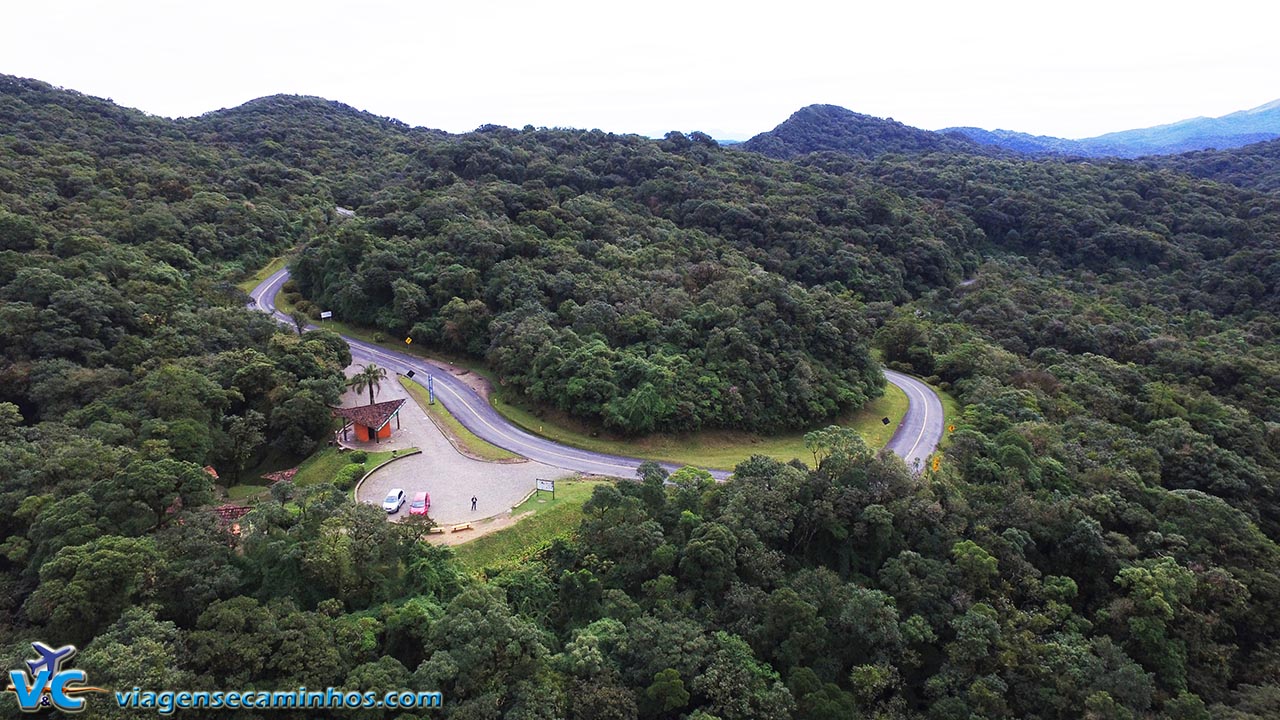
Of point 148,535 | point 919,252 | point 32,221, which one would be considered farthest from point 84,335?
point 919,252

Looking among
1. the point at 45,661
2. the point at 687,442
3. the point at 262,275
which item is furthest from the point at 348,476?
the point at 262,275

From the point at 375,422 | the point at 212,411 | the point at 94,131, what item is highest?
the point at 94,131

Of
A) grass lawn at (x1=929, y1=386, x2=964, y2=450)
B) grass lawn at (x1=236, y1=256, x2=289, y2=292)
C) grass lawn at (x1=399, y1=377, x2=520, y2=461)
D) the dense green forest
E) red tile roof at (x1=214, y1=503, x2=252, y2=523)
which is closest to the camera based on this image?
the dense green forest

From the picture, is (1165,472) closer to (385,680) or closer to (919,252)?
(385,680)

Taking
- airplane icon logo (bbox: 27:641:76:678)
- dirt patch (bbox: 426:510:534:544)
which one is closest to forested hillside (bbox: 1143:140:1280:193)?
dirt patch (bbox: 426:510:534:544)

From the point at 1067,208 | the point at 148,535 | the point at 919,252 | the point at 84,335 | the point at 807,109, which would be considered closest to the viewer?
the point at 148,535

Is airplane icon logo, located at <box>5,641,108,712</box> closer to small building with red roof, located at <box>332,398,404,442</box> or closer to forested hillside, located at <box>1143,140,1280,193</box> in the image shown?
small building with red roof, located at <box>332,398,404,442</box>
